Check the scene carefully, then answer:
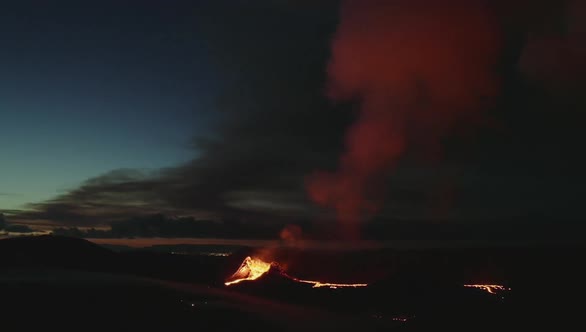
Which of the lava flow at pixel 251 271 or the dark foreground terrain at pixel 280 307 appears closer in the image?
the dark foreground terrain at pixel 280 307

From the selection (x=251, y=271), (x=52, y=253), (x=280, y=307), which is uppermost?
(x=52, y=253)

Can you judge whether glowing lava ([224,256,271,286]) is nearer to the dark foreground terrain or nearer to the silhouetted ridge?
the dark foreground terrain

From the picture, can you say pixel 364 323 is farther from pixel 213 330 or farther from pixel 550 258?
pixel 550 258

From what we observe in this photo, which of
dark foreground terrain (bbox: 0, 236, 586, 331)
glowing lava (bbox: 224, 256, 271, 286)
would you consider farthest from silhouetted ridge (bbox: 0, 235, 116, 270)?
dark foreground terrain (bbox: 0, 236, 586, 331)

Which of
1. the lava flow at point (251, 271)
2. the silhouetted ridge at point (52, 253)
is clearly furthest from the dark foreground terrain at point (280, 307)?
the silhouetted ridge at point (52, 253)

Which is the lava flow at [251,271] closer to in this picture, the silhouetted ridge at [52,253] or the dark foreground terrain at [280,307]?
the dark foreground terrain at [280,307]

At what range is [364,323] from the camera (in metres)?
33.3

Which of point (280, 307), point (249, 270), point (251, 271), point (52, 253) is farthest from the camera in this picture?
point (52, 253)

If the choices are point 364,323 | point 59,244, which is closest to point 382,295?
point 364,323

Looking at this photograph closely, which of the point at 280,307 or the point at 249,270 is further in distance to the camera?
the point at 249,270

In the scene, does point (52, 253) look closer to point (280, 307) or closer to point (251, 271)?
point (251, 271)

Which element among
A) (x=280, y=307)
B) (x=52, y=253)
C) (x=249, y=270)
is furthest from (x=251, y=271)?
(x=52, y=253)

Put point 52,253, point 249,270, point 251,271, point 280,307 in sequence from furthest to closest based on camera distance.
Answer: point 52,253 → point 249,270 → point 251,271 → point 280,307

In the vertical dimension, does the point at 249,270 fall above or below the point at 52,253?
below
